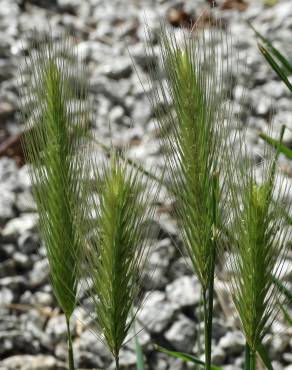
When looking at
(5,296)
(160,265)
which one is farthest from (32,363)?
(160,265)

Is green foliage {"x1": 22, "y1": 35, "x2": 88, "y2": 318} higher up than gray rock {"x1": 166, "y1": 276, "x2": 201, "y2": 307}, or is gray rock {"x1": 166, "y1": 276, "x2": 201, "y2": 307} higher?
gray rock {"x1": 166, "y1": 276, "x2": 201, "y2": 307}

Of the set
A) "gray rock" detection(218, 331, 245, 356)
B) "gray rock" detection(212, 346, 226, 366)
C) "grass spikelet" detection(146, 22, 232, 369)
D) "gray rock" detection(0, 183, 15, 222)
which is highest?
"gray rock" detection(0, 183, 15, 222)

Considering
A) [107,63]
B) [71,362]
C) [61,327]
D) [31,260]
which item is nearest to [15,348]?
[61,327]

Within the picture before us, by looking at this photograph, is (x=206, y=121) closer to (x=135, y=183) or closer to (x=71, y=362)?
(x=135, y=183)

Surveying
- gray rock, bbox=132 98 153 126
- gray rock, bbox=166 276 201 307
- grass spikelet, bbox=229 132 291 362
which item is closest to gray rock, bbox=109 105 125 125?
gray rock, bbox=132 98 153 126

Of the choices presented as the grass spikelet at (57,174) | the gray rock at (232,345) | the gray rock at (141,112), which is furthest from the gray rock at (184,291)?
the grass spikelet at (57,174)

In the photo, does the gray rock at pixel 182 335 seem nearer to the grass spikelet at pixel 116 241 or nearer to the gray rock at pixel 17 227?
the gray rock at pixel 17 227

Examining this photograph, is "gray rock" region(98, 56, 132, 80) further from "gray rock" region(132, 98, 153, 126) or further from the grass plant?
the grass plant
